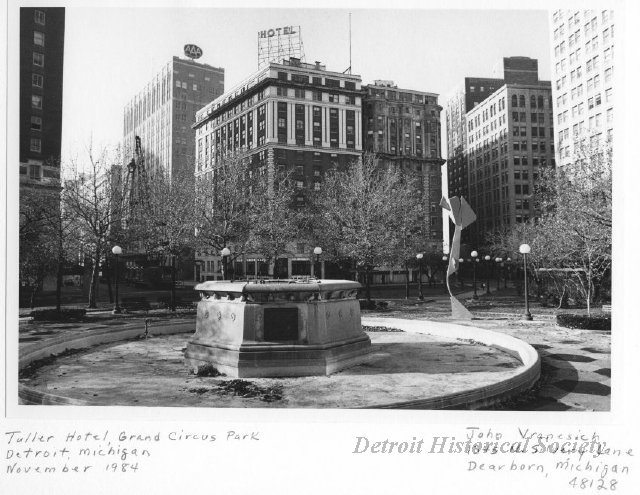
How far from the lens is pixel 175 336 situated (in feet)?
52.4

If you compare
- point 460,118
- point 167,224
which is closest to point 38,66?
point 167,224

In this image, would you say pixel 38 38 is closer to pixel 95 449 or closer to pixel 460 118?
pixel 95 449

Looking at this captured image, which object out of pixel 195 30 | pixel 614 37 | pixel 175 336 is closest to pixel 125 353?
pixel 175 336

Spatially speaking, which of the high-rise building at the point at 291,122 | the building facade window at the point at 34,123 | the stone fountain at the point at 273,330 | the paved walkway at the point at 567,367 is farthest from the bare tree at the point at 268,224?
the stone fountain at the point at 273,330

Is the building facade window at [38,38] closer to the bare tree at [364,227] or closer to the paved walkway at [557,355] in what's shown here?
the paved walkway at [557,355]

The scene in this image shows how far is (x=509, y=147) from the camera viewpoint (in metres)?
80.2

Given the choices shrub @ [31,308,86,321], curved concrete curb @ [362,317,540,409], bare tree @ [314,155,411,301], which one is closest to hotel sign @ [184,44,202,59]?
curved concrete curb @ [362,317,540,409]

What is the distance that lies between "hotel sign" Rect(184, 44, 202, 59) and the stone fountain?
20.6ft

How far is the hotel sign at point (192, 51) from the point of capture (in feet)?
40.0

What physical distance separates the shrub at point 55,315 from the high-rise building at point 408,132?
58.4 meters

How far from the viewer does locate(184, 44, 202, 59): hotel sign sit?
12184 millimetres

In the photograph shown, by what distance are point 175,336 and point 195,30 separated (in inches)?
384

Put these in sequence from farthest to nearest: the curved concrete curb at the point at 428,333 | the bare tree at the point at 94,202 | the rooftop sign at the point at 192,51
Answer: the bare tree at the point at 94,202 → the rooftop sign at the point at 192,51 → the curved concrete curb at the point at 428,333

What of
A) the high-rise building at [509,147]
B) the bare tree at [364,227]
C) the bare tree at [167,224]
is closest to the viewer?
the bare tree at [364,227]
